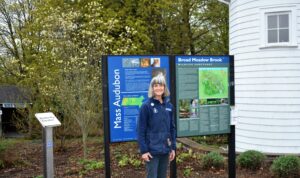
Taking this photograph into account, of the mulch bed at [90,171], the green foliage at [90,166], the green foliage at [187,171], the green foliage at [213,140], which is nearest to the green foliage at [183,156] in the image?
the mulch bed at [90,171]

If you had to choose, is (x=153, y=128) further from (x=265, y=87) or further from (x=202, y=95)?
(x=265, y=87)

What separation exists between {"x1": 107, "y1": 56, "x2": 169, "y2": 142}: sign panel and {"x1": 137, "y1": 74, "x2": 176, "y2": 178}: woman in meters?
0.97

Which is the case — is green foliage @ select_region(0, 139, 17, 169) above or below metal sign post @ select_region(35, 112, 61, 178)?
below

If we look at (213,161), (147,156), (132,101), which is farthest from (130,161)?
(147,156)

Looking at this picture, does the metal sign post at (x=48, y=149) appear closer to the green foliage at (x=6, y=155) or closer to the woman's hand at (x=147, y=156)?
the woman's hand at (x=147, y=156)

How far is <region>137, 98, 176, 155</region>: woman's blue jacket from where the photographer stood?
16.7 ft

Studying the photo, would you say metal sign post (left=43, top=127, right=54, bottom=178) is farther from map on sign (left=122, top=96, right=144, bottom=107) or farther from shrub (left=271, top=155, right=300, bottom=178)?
shrub (left=271, top=155, right=300, bottom=178)

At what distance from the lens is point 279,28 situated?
31.6ft

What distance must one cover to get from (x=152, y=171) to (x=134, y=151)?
210 inches

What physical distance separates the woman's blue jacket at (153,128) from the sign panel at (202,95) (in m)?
1.33

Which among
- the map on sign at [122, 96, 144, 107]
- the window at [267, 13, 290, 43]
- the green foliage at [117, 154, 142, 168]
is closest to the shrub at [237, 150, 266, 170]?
the green foliage at [117, 154, 142, 168]

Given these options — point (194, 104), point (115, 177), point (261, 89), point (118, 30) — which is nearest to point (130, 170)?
point (115, 177)

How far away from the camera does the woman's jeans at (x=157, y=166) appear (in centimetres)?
525

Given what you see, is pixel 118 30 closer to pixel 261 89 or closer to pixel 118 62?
pixel 261 89
